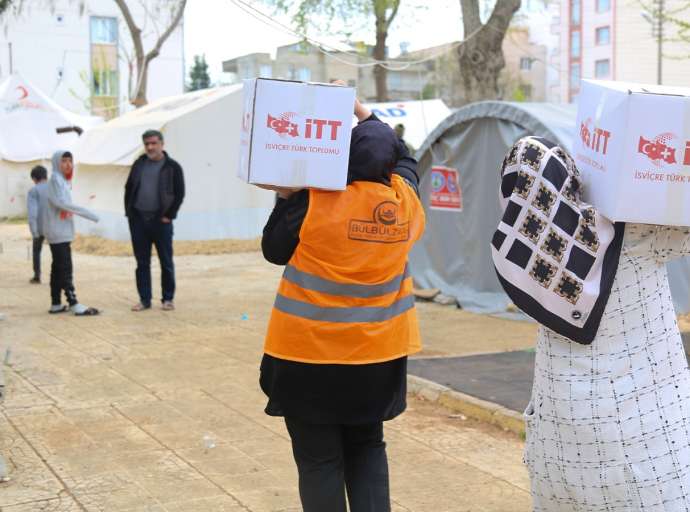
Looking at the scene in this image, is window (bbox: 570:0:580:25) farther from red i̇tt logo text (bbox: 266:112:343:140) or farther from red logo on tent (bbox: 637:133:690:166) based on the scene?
red logo on tent (bbox: 637:133:690:166)

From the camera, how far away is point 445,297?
37.6ft

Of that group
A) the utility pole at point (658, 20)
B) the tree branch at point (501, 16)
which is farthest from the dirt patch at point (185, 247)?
the utility pole at point (658, 20)

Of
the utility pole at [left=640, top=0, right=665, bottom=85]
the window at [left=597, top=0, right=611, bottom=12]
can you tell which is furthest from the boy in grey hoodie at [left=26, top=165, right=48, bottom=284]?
the window at [left=597, top=0, right=611, bottom=12]

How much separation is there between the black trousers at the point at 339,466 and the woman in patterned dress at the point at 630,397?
0.90m

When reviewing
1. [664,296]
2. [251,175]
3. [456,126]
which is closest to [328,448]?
[251,175]

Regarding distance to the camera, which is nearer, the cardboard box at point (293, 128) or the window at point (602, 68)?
the cardboard box at point (293, 128)

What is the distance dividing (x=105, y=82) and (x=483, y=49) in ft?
118

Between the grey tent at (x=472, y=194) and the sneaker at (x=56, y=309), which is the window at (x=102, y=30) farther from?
the sneaker at (x=56, y=309)

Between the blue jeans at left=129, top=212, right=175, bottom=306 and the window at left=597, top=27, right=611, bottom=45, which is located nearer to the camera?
the blue jeans at left=129, top=212, right=175, bottom=306

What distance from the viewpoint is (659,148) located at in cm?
257

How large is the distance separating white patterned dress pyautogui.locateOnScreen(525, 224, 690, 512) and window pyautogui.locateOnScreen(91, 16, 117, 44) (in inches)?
1853

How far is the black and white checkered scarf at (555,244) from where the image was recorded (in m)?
2.58

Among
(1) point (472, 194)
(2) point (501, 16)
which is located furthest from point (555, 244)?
(2) point (501, 16)

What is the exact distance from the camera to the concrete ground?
478 cm
